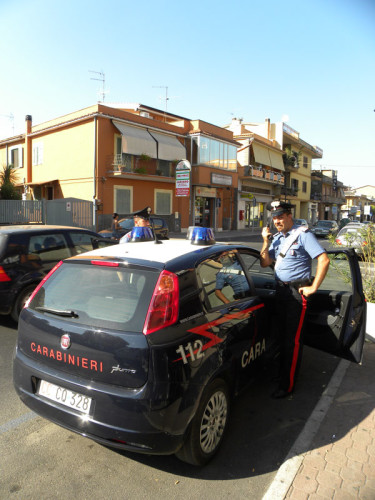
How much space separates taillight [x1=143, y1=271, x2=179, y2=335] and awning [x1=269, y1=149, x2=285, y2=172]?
128ft

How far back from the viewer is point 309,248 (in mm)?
3490

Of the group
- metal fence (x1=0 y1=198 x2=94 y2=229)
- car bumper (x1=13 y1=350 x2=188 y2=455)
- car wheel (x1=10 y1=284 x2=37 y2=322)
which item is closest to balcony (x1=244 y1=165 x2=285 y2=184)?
metal fence (x1=0 y1=198 x2=94 y2=229)

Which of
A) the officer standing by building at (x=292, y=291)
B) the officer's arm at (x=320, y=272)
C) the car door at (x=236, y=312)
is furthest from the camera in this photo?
the officer standing by building at (x=292, y=291)

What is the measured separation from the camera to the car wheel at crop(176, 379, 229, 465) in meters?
2.44

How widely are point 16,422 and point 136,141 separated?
2181 cm

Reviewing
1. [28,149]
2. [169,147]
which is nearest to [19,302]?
[169,147]

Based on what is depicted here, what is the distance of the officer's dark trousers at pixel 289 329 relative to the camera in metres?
3.49

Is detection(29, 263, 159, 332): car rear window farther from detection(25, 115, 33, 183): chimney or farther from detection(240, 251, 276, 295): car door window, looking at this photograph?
detection(25, 115, 33, 183): chimney

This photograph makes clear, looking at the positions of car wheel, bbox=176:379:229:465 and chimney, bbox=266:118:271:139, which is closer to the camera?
car wheel, bbox=176:379:229:465

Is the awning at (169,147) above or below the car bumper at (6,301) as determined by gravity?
above

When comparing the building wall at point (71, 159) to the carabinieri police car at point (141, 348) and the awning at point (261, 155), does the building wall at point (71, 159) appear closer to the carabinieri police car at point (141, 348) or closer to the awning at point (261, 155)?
the awning at point (261, 155)

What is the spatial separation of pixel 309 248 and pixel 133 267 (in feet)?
5.76

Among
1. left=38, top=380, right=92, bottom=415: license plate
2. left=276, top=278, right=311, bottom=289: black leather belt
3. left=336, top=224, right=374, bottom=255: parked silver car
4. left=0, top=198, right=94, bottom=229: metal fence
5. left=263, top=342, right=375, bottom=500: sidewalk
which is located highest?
left=0, top=198, right=94, bottom=229: metal fence

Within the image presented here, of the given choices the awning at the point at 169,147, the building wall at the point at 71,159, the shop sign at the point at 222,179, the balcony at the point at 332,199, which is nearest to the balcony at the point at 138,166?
the awning at the point at 169,147
